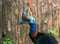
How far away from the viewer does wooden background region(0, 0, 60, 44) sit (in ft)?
20.2

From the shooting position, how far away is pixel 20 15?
6.18 m

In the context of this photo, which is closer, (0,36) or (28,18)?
(28,18)

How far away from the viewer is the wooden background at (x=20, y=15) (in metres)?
6.15

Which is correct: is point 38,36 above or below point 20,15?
below

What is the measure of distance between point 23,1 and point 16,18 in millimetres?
376

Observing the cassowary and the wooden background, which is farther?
the wooden background

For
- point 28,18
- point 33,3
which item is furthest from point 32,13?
point 28,18

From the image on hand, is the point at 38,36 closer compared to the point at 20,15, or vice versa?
the point at 38,36

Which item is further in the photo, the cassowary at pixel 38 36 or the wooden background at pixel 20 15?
the wooden background at pixel 20 15

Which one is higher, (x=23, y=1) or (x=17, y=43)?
(x=23, y=1)

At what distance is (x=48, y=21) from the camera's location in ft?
20.5

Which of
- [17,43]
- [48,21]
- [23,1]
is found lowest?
[17,43]

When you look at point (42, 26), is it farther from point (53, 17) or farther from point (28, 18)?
point (28, 18)

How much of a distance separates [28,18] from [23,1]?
3.38ft
